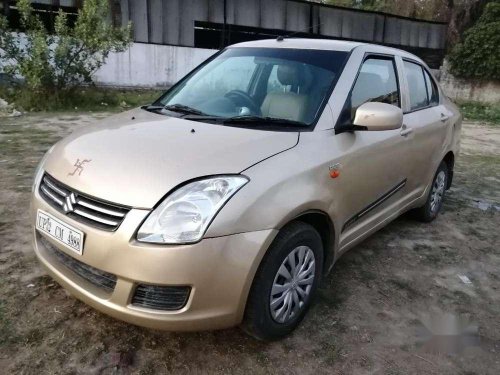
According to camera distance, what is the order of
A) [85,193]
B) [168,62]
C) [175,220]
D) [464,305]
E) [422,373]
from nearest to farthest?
[175,220] → [85,193] → [422,373] → [464,305] → [168,62]

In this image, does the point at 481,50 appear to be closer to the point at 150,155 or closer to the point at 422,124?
the point at 422,124

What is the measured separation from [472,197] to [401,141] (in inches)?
98.3

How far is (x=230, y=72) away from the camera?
3113 mm

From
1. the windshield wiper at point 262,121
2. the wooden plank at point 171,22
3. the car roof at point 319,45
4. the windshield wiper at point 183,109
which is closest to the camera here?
the windshield wiper at point 262,121

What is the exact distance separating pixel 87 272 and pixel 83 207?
1.06ft

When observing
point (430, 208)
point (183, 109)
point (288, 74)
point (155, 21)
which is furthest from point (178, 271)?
point (155, 21)

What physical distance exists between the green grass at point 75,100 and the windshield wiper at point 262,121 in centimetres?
694

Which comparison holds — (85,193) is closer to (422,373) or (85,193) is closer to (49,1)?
(422,373)

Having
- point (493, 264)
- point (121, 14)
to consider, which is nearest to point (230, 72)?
point (493, 264)

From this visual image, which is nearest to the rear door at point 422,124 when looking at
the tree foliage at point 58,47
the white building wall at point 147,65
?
the tree foliage at point 58,47

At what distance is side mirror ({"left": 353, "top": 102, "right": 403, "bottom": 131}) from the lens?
248cm

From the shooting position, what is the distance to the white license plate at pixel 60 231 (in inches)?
77.5

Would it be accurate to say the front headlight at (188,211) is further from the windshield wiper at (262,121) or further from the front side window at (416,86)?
the front side window at (416,86)

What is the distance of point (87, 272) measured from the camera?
2.07 meters
